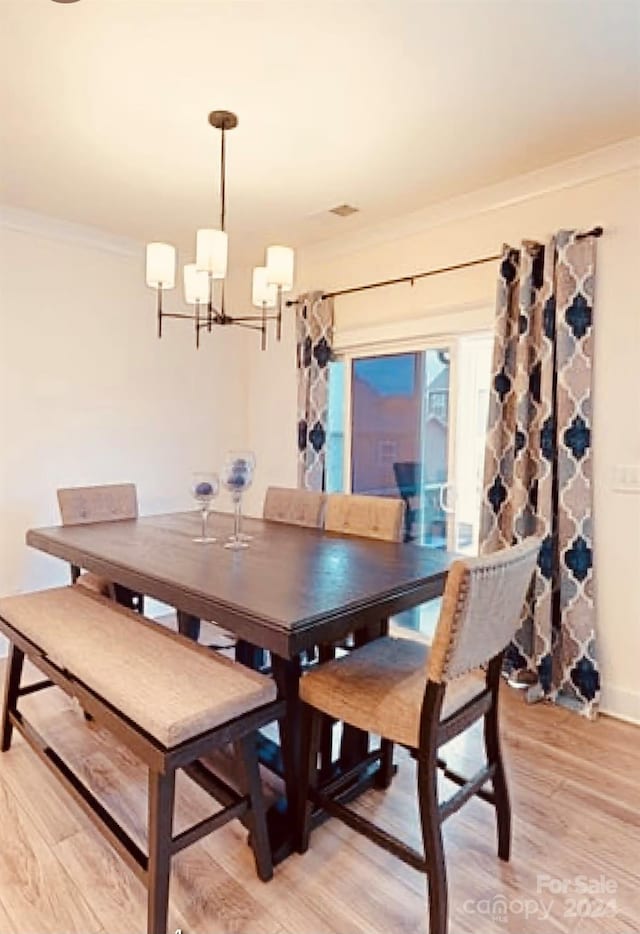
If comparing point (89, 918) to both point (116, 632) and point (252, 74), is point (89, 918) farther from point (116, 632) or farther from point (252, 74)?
point (252, 74)

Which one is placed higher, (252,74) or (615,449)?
(252,74)

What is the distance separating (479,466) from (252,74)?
2.27 m

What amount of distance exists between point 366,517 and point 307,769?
1199 mm

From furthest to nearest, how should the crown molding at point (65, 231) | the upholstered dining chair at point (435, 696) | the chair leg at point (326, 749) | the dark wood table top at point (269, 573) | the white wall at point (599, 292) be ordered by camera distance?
the crown molding at point (65, 231) < the white wall at point (599, 292) < the chair leg at point (326, 749) < the dark wood table top at point (269, 573) < the upholstered dining chair at point (435, 696)

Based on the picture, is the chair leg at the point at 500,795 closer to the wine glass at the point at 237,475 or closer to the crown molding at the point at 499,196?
the wine glass at the point at 237,475

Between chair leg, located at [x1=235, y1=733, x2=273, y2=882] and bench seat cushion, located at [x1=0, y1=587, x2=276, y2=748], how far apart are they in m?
0.18

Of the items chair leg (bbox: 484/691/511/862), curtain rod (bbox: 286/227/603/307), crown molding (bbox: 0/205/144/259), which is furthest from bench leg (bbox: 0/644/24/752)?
curtain rod (bbox: 286/227/603/307)

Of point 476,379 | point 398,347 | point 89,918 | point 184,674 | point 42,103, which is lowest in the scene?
point 89,918

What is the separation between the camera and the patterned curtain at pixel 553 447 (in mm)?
2684

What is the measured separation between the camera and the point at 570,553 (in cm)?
272

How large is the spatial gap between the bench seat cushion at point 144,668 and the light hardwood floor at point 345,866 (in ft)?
1.78

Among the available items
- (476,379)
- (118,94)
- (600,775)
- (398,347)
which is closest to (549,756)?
(600,775)

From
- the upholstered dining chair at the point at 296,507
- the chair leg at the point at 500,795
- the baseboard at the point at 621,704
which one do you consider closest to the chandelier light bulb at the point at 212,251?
the upholstered dining chair at the point at 296,507

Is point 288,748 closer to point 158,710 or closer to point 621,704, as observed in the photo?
point 158,710
